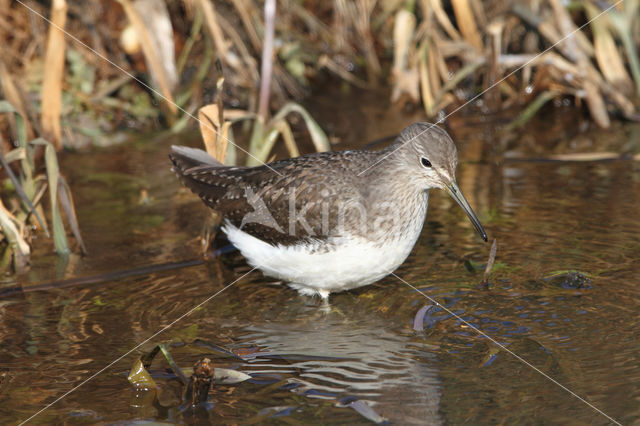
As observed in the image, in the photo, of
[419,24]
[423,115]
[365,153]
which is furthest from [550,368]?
[419,24]

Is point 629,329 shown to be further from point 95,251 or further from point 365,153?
point 95,251

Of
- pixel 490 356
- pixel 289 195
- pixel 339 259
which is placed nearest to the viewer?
pixel 490 356

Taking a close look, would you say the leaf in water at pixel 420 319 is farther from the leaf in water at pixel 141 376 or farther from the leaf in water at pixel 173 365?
the leaf in water at pixel 141 376

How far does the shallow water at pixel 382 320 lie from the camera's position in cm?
404

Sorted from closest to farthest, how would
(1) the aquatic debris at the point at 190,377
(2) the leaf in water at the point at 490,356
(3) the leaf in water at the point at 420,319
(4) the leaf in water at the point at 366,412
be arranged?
1. (4) the leaf in water at the point at 366,412
2. (1) the aquatic debris at the point at 190,377
3. (2) the leaf in water at the point at 490,356
4. (3) the leaf in water at the point at 420,319

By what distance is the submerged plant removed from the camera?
579 cm

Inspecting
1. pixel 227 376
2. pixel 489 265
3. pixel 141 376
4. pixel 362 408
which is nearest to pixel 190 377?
pixel 227 376

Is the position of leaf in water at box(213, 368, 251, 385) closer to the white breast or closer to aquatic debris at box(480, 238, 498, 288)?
the white breast

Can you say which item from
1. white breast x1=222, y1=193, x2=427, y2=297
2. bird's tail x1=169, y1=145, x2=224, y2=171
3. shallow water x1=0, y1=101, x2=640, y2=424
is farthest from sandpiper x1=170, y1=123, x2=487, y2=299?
bird's tail x1=169, y1=145, x2=224, y2=171

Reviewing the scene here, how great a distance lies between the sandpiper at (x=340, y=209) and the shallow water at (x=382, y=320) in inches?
12.5

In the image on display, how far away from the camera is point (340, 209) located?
5188 millimetres

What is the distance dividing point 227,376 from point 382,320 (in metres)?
1.20

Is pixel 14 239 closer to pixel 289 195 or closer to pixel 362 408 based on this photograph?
pixel 289 195

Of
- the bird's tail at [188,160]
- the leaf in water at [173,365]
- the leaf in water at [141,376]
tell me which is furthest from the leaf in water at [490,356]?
the bird's tail at [188,160]
